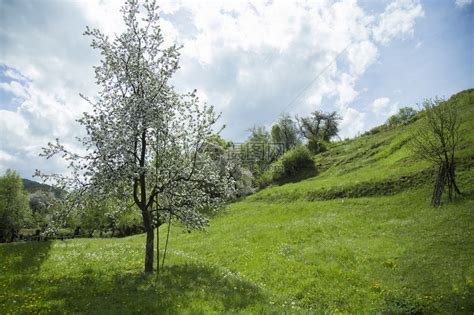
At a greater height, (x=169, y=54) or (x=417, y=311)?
(x=169, y=54)

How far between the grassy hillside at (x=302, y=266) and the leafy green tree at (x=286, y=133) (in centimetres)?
7516

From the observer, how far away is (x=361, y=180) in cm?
3900

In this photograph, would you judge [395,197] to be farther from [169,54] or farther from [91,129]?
[91,129]

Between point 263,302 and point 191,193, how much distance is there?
25.6 feet

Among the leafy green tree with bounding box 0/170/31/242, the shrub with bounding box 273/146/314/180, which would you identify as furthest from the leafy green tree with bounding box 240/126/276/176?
the leafy green tree with bounding box 0/170/31/242

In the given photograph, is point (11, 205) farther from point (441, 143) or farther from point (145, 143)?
point (441, 143)

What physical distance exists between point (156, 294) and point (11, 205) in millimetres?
71777

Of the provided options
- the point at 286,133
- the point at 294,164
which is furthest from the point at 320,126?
the point at 294,164

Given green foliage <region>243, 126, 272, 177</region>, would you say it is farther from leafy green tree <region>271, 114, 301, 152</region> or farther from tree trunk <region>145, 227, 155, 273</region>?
tree trunk <region>145, 227, 155, 273</region>

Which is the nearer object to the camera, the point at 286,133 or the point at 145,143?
the point at 145,143

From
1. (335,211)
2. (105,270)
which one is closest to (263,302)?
(105,270)

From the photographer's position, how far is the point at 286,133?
11106cm

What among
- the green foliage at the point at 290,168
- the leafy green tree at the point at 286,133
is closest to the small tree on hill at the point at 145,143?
the green foliage at the point at 290,168

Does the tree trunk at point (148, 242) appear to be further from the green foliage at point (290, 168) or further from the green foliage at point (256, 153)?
the green foliage at point (256, 153)
